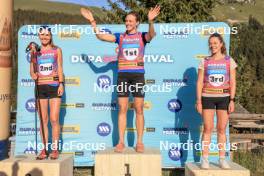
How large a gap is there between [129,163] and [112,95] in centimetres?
166

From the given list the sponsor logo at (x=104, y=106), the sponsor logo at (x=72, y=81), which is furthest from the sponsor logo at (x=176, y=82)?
the sponsor logo at (x=72, y=81)

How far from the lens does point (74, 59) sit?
22.2 ft

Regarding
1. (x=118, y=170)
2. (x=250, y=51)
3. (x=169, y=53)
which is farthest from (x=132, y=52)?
Answer: (x=250, y=51)

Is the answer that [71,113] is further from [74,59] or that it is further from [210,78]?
[210,78]

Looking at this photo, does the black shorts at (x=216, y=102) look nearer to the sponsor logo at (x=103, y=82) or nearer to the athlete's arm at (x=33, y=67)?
the sponsor logo at (x=103, y=82)

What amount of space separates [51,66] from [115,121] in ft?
5.29

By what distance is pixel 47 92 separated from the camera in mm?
A: 5645

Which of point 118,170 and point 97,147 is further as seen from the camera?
point 97,147

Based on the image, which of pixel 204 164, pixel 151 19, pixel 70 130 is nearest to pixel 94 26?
pixel 151 19

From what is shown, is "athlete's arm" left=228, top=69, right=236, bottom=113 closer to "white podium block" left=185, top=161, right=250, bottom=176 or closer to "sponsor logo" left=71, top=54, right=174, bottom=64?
"white podium block" left=185, top=161, right=250, bottom=176

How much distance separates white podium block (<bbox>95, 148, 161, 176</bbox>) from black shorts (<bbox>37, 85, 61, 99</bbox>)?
1.10 metres

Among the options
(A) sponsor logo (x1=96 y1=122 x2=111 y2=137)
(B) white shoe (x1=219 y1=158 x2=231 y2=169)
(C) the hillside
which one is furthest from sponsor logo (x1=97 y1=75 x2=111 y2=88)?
(C) the hillside

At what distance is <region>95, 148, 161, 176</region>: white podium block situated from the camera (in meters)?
5.40

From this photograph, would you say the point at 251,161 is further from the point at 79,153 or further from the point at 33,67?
the point at 33,67
